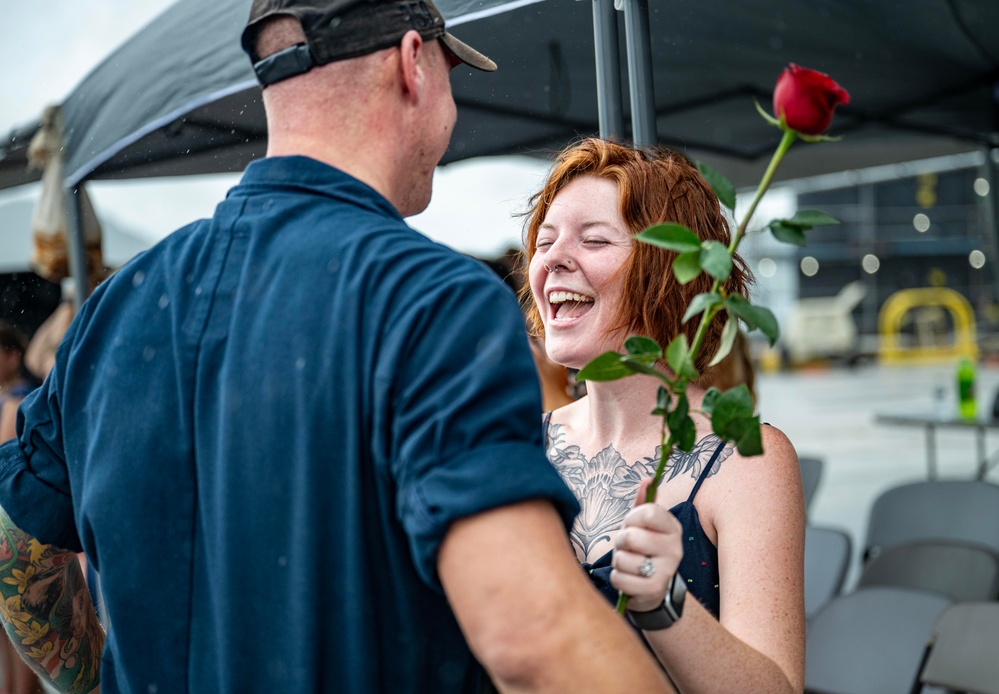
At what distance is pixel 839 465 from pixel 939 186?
85.7 ft

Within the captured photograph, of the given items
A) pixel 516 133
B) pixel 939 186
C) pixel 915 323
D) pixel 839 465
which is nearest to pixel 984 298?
pixel 915 323

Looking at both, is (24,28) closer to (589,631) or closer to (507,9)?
(507,9)

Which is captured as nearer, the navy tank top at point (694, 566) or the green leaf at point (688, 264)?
the green leaf at point (688, 264)

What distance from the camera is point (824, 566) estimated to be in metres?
3.08

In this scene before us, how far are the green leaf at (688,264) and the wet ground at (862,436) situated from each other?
4776 mm

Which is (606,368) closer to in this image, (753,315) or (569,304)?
(753,315)

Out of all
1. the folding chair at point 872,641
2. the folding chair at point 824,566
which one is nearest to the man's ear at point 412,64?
the folding chair at point 872,641

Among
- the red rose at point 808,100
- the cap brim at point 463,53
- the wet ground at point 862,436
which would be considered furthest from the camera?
the wet ground at point 862,436

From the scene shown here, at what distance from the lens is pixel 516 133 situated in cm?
224

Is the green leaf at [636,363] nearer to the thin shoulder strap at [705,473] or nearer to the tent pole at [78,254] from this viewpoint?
the thin shoulder strap at [705,473]

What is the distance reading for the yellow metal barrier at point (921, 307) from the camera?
2684cm

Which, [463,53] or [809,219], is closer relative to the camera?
[809,219]

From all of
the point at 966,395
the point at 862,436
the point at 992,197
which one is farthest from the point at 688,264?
the point at 862,436

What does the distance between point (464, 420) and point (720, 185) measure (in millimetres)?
280
